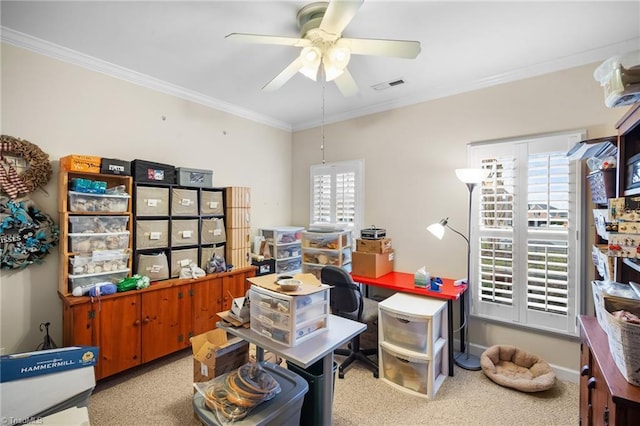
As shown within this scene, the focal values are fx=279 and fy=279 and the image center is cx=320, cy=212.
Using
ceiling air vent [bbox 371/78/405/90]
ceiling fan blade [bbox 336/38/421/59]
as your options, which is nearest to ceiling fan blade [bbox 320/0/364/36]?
ceiling fan blade [bbox 336/38/421/59]

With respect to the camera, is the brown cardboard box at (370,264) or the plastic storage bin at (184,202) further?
the brown cardboard box at (370,264)

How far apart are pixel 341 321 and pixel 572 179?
91.1 inches

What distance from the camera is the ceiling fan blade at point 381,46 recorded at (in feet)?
5.49

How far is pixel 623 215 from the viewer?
1217mm

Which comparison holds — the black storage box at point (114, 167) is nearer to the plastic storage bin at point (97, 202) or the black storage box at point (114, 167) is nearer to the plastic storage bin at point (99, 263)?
the plastic storage bin at point (97, 202)

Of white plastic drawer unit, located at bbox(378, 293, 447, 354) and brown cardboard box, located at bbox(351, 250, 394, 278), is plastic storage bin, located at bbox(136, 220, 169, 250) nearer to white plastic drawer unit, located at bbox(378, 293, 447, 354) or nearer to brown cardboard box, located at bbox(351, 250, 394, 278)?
brown cardboard box, located at bbox(351, 250, 394, 278)

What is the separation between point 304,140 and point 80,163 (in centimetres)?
279

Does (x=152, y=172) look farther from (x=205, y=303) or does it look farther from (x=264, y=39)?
(x=264, y=39)

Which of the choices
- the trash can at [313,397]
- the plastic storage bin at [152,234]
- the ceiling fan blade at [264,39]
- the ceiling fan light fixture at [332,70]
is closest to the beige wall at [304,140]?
the plastic storage bin at [152,234]

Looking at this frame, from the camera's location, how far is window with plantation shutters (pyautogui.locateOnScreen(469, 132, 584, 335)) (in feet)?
7.83

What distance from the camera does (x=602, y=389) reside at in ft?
3.94

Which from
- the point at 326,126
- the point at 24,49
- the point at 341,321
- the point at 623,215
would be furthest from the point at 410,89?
the point at 24,49

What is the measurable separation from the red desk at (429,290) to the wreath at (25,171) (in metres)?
2.94

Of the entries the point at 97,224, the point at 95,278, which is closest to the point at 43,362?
the point at 95,278
